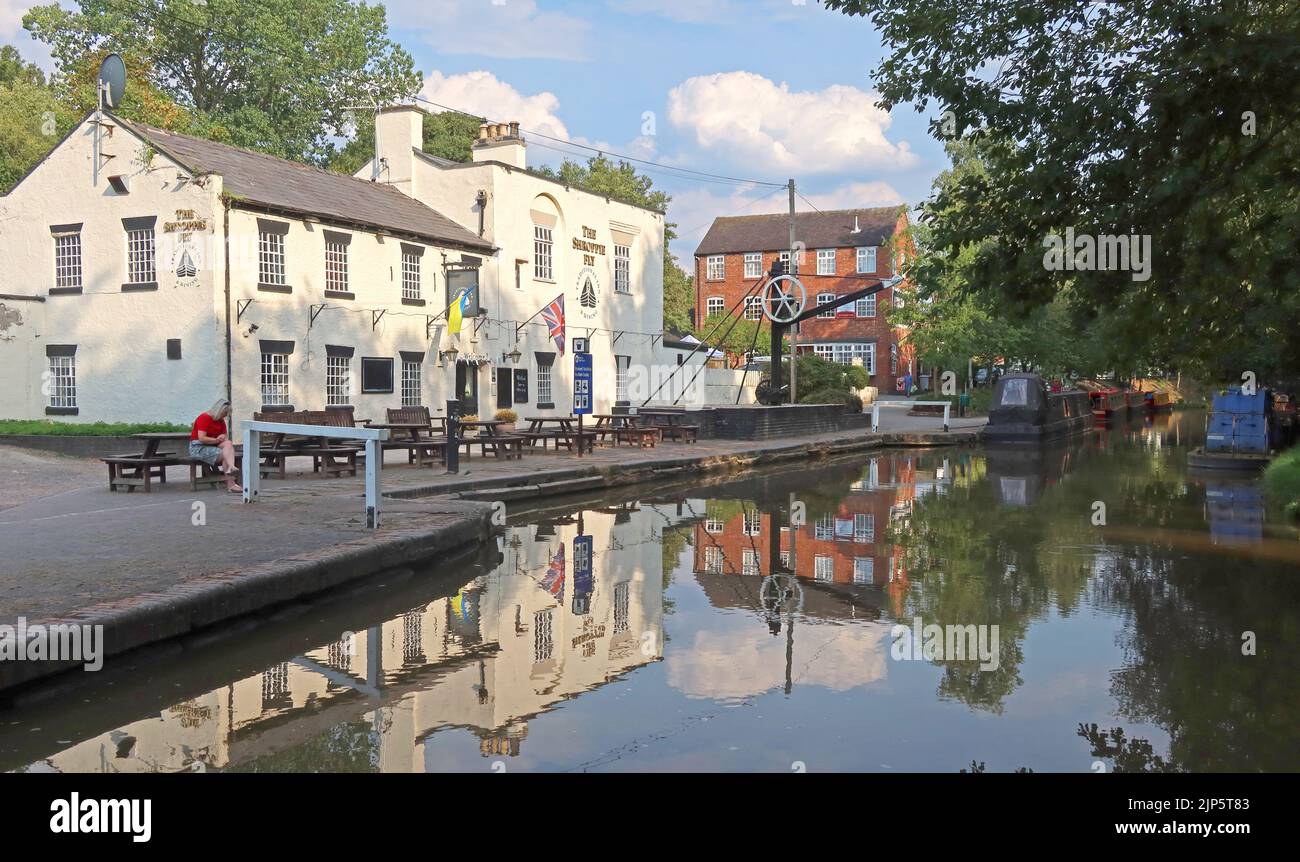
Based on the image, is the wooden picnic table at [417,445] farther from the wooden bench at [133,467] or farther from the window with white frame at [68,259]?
the window with white frame at [68,259]

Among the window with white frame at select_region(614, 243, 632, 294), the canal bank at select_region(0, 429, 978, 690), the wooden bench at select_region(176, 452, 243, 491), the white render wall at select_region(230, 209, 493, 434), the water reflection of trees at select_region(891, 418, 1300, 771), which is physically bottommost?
the water reflection of trees at select_region(891, 418, 1300, 771)

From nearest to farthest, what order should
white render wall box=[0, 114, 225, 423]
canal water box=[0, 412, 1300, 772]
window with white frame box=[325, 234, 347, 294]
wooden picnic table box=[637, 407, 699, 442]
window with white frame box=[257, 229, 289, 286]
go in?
canal water box=[0, 412, 1300, 772] → white render wall box=[0, 114, 225, 423] → window with white frame box=[257, 229, 289, 286] → window with white frame box=[325, 234, 347, 294] → wooden picnic table box=[637, 407, 699, 442]

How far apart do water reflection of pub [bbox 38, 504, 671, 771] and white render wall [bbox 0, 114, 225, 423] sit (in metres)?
16.6

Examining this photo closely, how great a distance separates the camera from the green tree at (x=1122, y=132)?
9773mm

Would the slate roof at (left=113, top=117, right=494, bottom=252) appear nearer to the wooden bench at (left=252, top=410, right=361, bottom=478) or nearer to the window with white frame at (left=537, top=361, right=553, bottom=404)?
the window with white frame at (left=537, top=361, right=553, bottom=404)

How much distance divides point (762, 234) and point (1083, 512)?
174 feet

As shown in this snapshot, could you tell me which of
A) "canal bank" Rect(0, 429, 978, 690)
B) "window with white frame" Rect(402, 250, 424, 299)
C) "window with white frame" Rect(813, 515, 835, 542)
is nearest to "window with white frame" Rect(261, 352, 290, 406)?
"window with white frame" Rect(402, 250, 424, 299)

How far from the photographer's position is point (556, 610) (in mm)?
8977

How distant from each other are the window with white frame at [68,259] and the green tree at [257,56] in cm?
1818

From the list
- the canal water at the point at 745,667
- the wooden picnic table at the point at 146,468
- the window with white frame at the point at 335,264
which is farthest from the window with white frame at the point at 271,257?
the canal water at the point at 745,667

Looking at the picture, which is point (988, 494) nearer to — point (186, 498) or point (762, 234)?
point (186, 498)

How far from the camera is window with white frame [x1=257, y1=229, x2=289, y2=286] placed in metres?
25.0

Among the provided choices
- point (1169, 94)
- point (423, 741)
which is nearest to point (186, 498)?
point (423, 741)
